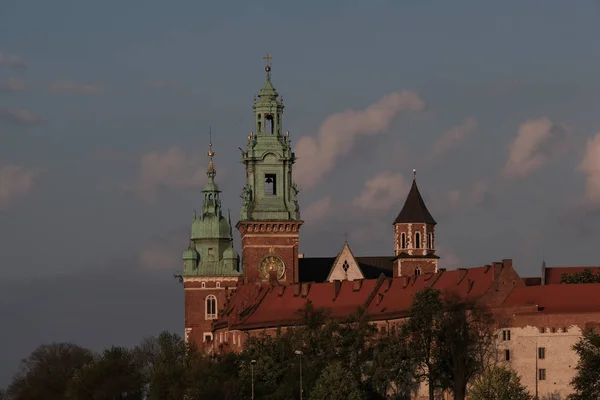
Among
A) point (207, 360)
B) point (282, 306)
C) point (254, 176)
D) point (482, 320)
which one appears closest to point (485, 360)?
point (482, 320)

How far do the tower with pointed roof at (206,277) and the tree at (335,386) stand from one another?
43376mm

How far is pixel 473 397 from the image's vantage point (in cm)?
12925

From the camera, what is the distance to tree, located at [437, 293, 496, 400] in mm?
136625

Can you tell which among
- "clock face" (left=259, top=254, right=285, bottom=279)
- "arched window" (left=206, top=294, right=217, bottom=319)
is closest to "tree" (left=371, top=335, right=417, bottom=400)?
"clock face" (left=259, top=254, right=285, bottom=279)

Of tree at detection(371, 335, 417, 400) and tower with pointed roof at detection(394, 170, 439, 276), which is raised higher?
tower with pointed roof at detection(394, 170, 439, 276)

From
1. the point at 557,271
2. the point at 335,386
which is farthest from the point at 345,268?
the point at 335,386

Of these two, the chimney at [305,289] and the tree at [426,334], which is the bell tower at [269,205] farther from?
the tree at [426,334]

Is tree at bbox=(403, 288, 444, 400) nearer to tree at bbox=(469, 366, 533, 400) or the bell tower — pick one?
tree at bbox=(469, 366, 533, 400)

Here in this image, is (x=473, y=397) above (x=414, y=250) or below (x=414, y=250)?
below

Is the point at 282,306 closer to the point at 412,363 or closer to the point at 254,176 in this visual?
the point at 254,176

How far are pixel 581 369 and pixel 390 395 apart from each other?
622 inches

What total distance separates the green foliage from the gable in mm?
29104

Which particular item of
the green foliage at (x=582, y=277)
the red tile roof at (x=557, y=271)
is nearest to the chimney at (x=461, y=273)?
the green foliage at (x=582, y=277)

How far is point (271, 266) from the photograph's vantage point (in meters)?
176
